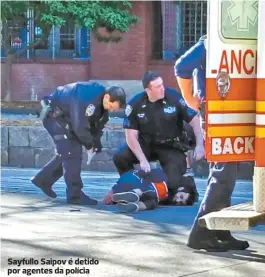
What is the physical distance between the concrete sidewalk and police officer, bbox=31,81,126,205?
23 centimetres

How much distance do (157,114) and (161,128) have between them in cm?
17

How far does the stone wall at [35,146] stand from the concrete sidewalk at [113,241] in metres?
2.22

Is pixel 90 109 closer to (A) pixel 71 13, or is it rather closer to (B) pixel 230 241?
(B) pixel 230 241

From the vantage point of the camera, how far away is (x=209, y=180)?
658cm

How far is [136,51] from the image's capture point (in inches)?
871

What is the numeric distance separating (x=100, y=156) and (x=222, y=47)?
6773 millimetres

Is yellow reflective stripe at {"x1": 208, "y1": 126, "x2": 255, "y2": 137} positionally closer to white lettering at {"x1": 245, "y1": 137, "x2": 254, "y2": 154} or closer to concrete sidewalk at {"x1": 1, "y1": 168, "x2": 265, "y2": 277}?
white lettering at {"x1": 245, "y1": 137, "x2": 254, "y2": 154}

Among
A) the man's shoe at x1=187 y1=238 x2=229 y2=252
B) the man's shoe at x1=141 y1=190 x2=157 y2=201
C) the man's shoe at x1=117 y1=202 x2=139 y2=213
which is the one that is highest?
the man's shoe at x1=141 y1=190 x2=157 y2=201

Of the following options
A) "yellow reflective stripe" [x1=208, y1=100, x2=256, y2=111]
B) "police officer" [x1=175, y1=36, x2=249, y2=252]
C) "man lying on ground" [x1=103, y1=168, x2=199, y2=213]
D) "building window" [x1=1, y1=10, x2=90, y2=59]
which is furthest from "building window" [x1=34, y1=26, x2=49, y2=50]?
"yellow reflective stripe" [x1=208, y1=100, x2=256, y2=111]

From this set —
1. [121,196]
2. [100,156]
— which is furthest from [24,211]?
[100,156]

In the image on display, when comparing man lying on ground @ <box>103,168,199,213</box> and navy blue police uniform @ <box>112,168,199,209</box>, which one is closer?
man lying on ground @ <box>103,168,199,213</box>

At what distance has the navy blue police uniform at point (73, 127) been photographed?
9141 mm

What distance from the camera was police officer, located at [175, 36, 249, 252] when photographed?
6.47 m

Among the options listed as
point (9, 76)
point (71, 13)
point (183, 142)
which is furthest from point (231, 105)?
point (9, 76)
